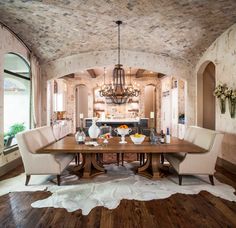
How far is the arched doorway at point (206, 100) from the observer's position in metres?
6.18

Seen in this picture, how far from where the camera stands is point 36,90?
19.3 feet

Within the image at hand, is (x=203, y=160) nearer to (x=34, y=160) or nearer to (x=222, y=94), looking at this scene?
(x=222, y=94)

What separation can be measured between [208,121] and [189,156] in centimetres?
318

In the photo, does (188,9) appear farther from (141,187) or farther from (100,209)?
(100,209)

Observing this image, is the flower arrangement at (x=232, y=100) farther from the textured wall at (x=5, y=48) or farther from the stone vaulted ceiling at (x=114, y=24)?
the textured wall at (x=5, y=48)

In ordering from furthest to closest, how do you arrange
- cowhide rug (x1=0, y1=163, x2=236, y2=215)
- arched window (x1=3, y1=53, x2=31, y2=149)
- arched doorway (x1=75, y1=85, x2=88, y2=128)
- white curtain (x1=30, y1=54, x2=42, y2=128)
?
arched doorway (x1=75, y1=85, x2=88, y2=128) → white curtain (x1=30, y1=54, x2=42, y2=128) → arched window (x1=3, y1=53, x2=31, y2=149) → cowhide rug (x1=0, y1=163, x2=236, y2=215)

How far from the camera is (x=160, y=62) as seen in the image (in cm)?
632

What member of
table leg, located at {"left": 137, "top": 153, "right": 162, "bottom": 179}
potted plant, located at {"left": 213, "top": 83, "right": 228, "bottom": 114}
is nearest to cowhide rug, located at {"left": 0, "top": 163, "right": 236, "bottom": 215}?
table leg, located at {"left": 137, "top": 153, "right": 162, "bottom": 179}

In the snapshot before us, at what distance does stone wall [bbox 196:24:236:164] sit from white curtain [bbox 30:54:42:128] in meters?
4.62

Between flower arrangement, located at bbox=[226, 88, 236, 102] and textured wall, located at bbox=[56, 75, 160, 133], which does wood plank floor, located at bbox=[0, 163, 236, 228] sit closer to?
flower arrangement, located at bbox=[226, 88, 236, 102]

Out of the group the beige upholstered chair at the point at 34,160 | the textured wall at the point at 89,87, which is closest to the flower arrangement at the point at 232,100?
the beige upholstered chair at the point at 34,160

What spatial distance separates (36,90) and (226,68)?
15.8 feet

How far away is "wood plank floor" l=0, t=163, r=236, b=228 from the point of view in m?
2.37

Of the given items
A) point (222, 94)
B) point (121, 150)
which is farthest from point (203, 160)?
point (222, 94)
